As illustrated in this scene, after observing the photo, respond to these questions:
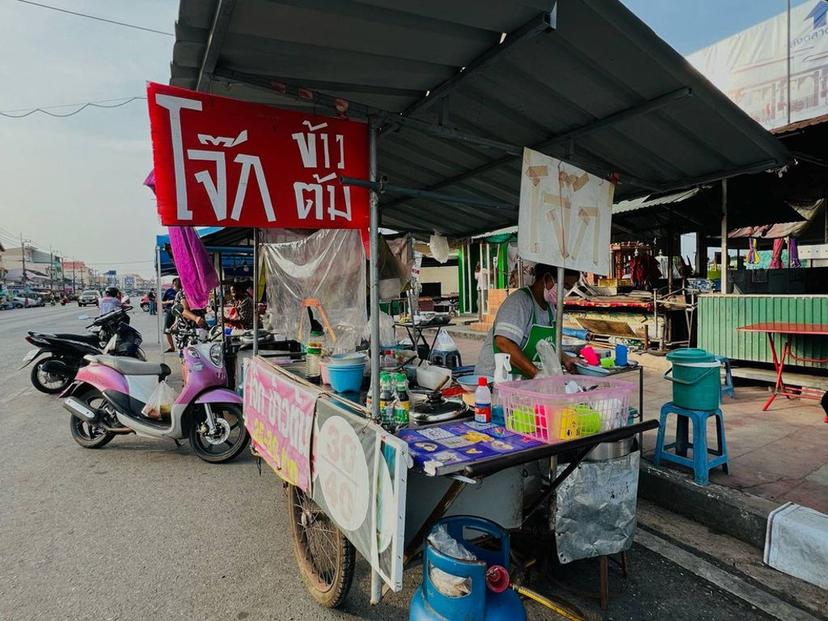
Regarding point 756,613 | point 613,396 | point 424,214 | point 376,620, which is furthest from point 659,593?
point 424,214

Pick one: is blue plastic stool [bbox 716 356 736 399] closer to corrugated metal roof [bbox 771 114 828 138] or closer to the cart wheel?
corrugated metal roof [bbox 771 114 828 138]

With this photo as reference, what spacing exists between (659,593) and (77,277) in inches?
5497

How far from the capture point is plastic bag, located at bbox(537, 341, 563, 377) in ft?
10.0

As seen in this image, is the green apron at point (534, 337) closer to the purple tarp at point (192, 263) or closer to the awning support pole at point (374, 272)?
the awning support pole at point (374, 272)

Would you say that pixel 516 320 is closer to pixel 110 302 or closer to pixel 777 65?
pixel 110 302

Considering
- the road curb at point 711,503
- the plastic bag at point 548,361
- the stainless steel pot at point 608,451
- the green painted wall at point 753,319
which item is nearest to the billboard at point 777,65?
the green painted wall at point 753,319

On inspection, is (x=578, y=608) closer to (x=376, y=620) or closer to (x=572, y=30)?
(x=376, y=620)

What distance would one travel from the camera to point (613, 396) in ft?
7.67

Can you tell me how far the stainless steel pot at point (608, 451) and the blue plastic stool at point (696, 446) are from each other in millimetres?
1391

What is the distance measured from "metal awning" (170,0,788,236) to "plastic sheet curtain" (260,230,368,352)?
1.02 metres

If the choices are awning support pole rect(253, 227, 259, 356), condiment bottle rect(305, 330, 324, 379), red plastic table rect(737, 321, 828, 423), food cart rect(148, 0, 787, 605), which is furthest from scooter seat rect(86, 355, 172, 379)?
red plastic table rect(737, 321, 828, 423)

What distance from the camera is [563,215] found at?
319cm

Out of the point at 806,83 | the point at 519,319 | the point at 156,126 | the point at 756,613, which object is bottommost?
the point at 756,613

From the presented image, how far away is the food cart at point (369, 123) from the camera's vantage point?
6.40ft
